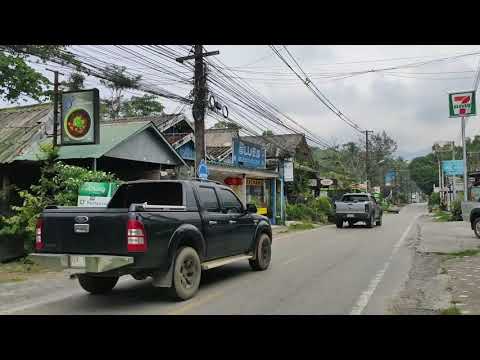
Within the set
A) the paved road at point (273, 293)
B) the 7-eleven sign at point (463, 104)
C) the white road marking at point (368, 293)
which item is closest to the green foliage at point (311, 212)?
the 7-eleven sign at point (463, 104)

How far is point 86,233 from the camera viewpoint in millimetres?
6629

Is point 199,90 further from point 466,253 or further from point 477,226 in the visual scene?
point 477,226

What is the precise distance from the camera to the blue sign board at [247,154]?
77.6ft

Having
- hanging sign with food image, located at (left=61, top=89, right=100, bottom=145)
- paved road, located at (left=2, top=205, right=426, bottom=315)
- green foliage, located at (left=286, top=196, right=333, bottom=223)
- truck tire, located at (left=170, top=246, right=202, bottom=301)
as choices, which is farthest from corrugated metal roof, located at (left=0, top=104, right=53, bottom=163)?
green foliage, located at (left=286, top=196, right=333, bottom=223)

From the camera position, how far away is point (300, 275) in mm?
9562

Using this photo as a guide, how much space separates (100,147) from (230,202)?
6963mm

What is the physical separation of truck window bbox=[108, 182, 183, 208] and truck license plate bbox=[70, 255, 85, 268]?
6.74 feet

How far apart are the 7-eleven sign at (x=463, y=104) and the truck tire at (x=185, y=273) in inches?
764

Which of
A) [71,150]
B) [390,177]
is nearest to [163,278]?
[71,150]

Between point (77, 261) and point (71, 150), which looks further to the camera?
point (71, 150)

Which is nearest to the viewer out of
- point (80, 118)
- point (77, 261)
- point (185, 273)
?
point (77, 261)

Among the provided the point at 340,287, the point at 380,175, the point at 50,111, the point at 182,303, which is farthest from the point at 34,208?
the point at 380,175

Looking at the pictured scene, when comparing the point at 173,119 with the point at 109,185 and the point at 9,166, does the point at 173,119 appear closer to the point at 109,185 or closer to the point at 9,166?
the point at 9,166
